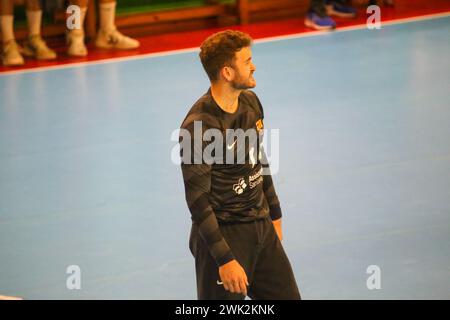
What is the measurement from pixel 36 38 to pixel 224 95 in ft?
24.6

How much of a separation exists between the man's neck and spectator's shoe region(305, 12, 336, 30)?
316 inches

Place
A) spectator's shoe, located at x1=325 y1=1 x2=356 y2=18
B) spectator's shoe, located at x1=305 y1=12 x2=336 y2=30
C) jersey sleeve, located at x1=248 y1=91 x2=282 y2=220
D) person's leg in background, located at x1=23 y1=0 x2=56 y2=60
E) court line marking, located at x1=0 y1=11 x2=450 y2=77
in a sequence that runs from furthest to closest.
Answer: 1. spectator's shoe, located at x1=325 y1=1 x2=356 y2=18
2. spectator's shoe, located at x1=305 y1=12 x2=336 y2=30
3. person's leg in background, located at x1=23 y1=0 x2=56 y2=60
4. court line marking, located at x1=0 y1=11 x2=450 y2=77
5. jersey sleeve, located at x1=248 y1=91 x2=282 y2=220

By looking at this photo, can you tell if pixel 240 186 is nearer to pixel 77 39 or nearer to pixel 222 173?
pixel 222 173

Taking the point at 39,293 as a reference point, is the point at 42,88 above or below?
above

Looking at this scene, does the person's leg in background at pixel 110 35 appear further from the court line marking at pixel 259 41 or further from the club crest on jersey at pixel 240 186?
the club crest on jersey at pixel 240 186

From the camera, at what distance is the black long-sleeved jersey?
4.56 m

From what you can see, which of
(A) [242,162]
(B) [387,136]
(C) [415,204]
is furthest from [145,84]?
(A) [242,162]

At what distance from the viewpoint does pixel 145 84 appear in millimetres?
10680

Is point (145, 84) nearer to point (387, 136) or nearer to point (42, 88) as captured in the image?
point (42, 88)

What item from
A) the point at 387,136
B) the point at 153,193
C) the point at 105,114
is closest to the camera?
the point at 153,193

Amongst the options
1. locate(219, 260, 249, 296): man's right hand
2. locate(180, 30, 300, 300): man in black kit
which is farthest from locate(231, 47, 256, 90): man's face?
locate(219, 260, 249, 296): man's right hand

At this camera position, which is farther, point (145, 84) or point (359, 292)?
point (145, 84)

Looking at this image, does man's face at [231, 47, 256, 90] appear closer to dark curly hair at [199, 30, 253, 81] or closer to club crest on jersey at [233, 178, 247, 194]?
dark curly hair at [199, 30, 253, 81]

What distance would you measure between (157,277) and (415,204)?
7.08ft
